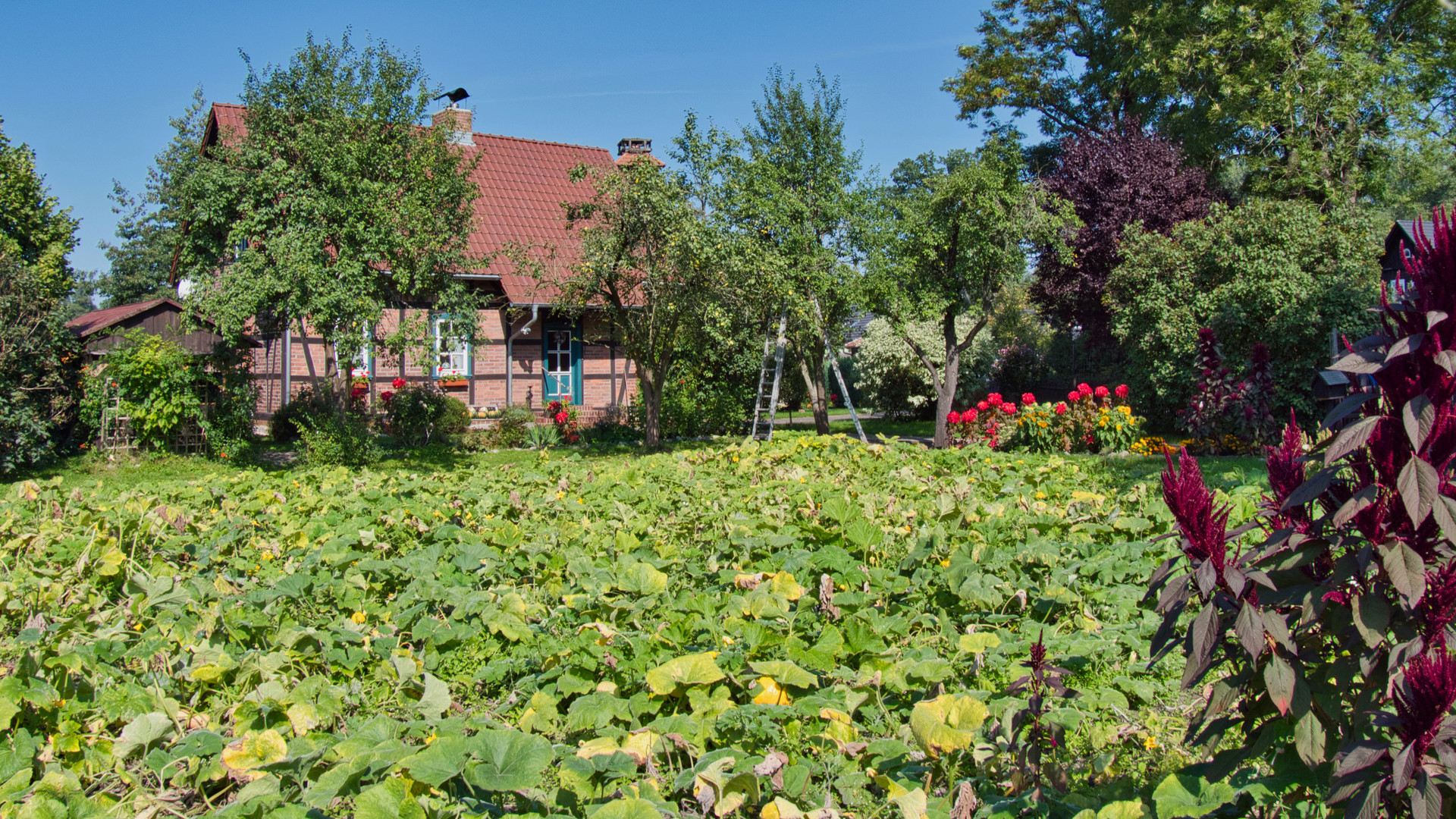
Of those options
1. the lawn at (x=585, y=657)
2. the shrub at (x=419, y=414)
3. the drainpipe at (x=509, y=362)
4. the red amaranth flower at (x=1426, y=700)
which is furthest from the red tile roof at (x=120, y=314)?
the red amaranth flower at (x=1426, y=700)

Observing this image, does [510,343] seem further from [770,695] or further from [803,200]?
[770,695]

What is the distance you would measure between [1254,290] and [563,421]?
1054cm

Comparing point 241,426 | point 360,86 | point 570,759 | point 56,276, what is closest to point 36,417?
point 241,426

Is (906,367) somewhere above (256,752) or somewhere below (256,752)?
above

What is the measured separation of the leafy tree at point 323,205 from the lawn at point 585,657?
5.46m

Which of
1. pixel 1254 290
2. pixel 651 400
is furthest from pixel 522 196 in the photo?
pixel 1254 290

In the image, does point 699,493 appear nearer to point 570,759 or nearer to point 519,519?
point 519,519

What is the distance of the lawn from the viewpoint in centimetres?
220

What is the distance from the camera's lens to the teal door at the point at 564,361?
17.0 meters

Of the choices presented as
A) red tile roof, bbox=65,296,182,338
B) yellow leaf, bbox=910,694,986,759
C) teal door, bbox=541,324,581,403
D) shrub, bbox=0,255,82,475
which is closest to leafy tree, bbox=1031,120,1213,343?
teal door, bbox=541,324,581,403

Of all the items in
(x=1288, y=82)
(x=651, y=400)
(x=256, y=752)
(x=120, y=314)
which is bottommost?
(x=256, y=752)

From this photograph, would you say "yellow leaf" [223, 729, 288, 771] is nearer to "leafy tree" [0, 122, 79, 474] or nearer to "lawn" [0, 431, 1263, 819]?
"lawn" [0, 431, 1263, 819]

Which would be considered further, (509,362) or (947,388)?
(509,362)

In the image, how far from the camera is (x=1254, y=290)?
522 inches
